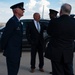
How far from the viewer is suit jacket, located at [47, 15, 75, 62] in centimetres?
615

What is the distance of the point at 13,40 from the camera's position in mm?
6871

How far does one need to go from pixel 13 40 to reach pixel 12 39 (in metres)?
0.03

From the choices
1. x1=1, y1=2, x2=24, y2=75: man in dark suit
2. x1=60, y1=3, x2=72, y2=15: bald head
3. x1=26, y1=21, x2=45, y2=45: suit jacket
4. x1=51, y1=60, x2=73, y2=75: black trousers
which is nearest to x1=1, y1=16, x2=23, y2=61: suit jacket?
x1=1, y1=2, x2=24, y2=75: man in dark suit

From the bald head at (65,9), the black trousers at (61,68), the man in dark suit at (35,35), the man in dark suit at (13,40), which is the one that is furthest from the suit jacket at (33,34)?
the bald head at (65,9)

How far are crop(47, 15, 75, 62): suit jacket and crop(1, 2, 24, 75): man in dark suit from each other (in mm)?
935

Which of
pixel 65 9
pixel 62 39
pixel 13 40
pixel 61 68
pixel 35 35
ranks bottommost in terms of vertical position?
pixel 35 35

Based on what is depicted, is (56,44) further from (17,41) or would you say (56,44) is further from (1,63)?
(1,63)

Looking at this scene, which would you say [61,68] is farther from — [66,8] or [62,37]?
[66,8]

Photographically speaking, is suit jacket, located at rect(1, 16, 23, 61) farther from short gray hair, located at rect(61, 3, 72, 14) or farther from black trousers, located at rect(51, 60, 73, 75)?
short gray hair, located at rect(61, 3, 72, 14)

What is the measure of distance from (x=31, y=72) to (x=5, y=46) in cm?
332

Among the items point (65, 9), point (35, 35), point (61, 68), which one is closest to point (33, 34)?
point (35, 35)

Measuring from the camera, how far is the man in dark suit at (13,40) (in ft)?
22.3

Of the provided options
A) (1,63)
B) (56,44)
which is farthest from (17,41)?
(1,63)

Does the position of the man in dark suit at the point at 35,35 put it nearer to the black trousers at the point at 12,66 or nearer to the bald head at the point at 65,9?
the black trousers at the point at 12,66
